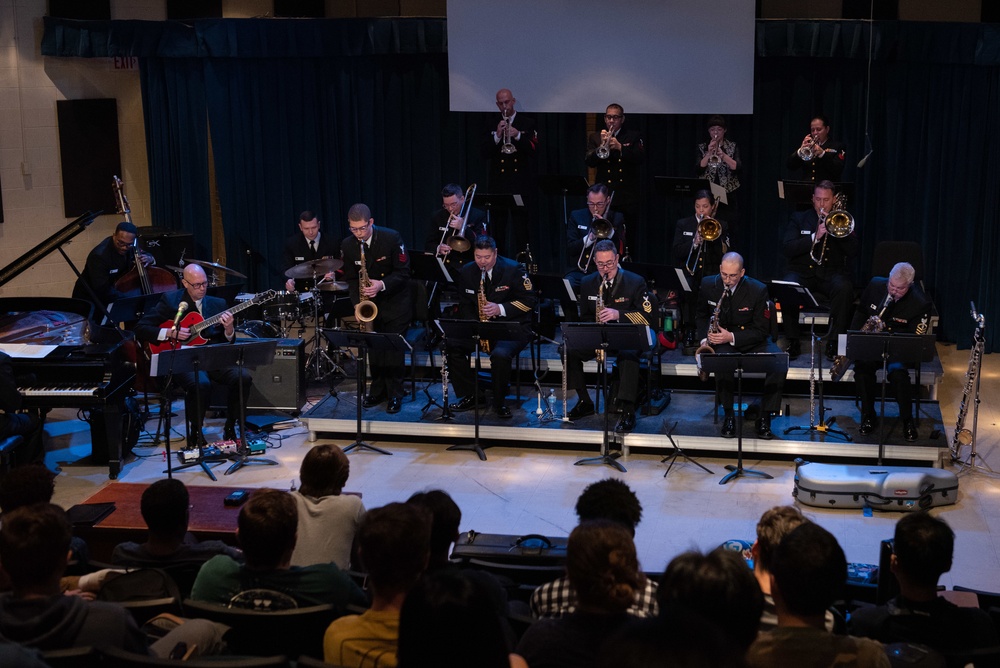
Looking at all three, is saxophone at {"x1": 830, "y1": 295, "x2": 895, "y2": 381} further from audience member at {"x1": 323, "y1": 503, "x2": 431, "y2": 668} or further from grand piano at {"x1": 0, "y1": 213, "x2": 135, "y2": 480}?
audience member at {"x1": 323, "y1": 503, "x2": 431, "y2": 668}

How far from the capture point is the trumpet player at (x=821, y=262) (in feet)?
33.3

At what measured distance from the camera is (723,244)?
10.7 meters

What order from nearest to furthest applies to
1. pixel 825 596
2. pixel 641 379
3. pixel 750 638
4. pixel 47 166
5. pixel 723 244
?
pixel 750 638 → pixel 825 596 → pixel 641 379 → pixel 723 244 → pixel 47 166

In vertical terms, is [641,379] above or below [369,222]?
below

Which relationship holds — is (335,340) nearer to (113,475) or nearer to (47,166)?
(113,475)

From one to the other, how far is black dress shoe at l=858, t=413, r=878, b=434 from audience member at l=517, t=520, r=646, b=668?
5.64 metres

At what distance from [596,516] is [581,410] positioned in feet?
16.0

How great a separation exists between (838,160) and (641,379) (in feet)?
10.0

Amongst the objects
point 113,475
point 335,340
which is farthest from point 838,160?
point 113,475

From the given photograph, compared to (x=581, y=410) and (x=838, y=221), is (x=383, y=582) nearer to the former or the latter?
(x=581, y=410)

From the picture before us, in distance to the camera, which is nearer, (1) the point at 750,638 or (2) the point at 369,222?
(1) the point at 750,638

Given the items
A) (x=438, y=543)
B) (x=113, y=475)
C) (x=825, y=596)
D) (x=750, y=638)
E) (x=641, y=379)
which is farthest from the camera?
(x=641, y=379)

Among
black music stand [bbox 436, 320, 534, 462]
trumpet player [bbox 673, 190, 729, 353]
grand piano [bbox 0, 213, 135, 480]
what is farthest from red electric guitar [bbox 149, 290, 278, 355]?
trumpet player [bbox 673, 190, 729, 353]

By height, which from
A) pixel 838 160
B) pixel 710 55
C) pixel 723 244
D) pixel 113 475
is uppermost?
pixel 710 55
